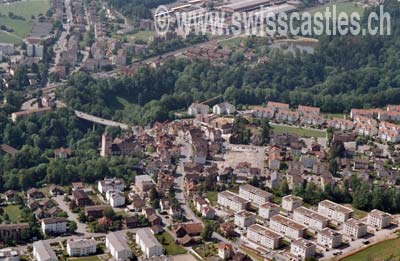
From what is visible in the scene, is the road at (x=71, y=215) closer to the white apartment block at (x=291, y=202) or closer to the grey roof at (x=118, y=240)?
the grey roof at (x=118, y=240)

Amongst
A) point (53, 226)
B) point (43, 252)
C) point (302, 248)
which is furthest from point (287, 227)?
point (43, 252)

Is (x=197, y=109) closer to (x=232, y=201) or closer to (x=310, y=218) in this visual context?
(x=232, y=201)

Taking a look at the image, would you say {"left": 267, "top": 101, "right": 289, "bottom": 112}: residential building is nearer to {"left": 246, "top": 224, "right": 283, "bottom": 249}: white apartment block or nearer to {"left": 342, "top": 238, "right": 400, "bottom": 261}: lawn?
{"left": 246, "top": 224, "right": 283, "bottom": 249}: white apartment block

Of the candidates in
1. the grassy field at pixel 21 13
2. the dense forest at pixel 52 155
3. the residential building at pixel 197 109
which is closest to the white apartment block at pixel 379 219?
the dense forest at pixel 52 155

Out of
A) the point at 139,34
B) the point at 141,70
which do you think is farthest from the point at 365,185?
the point at 139,34

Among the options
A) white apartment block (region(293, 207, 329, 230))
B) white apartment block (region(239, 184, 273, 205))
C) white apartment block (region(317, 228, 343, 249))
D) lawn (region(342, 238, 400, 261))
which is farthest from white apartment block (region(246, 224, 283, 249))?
white apartment block (region(239, 184, 273, 205))

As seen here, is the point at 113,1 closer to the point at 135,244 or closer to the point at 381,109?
the point at 381,109
